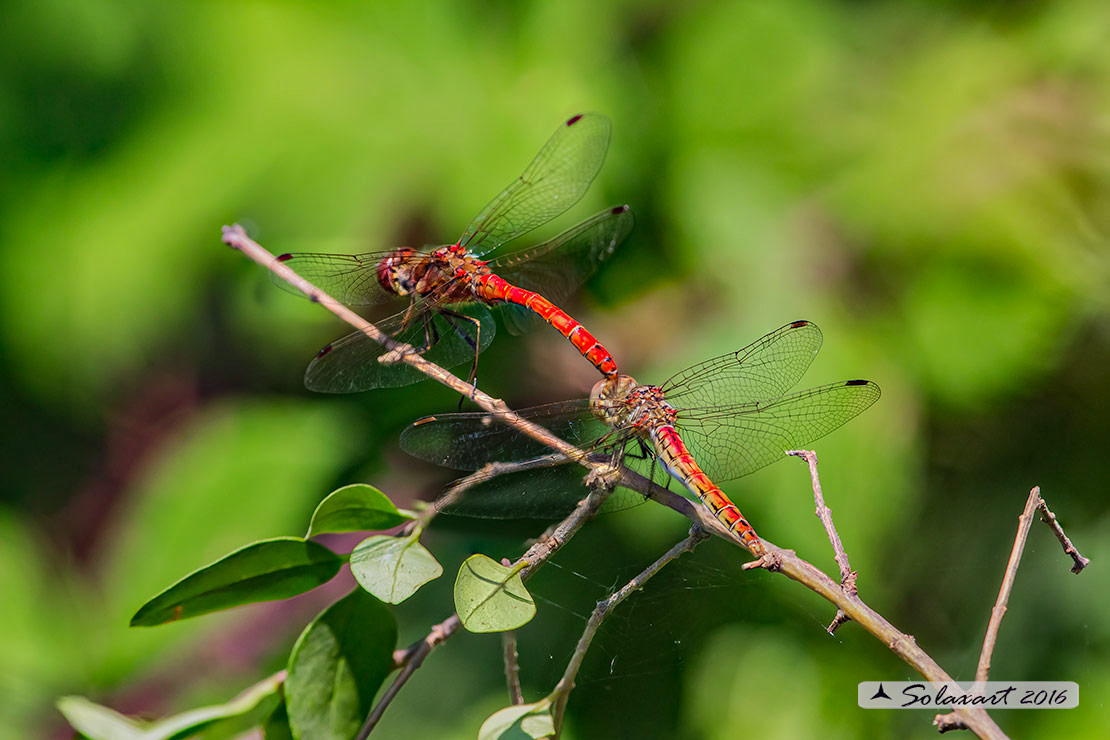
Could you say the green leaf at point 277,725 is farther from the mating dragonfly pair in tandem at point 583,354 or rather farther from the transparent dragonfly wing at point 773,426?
the transparent dragonfly wing at point 773,426

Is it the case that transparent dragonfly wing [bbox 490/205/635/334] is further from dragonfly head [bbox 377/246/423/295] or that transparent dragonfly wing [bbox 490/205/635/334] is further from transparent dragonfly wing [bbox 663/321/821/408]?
transparent dragonfly wing [bbox 663/321/821/408]

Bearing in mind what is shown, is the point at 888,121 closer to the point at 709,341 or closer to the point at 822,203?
the point at 822,203

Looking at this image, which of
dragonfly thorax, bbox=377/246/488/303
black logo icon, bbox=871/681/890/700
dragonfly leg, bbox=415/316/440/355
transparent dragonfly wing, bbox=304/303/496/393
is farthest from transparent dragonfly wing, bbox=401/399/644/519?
black logo icon, bbox=871/681/890/700

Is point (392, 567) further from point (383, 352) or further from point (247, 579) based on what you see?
point (383, 352)

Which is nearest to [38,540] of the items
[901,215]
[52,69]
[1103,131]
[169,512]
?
[169,512]

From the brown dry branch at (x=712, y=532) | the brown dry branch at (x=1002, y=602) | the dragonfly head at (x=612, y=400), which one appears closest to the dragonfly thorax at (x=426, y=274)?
the brown dry branch at (x=712, y=532)

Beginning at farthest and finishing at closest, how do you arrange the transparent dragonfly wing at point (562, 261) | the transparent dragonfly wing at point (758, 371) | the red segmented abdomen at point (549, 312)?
the transparent dragonfly wing at point (562, 261) → the red segmented abdomen at point (549, 312) → the transparent dragonfly wing at point (758, 371)

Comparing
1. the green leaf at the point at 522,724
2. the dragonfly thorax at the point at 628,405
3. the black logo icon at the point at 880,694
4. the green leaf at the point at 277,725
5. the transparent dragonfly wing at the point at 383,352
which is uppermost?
the transparent dragonfly wing at the point at 383,352
